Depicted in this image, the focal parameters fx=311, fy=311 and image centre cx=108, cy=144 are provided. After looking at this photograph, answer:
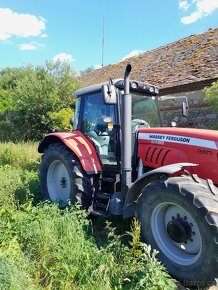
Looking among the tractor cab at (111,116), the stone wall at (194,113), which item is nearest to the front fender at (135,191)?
the tractor cab at (111,116)

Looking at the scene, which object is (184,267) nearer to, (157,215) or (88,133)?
(157,215)

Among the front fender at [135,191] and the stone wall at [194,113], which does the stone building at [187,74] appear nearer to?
the stone wall at [194,113]

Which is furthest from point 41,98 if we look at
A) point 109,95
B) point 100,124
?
point 109,95

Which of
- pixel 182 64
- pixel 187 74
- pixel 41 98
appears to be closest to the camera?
pixel 187 74

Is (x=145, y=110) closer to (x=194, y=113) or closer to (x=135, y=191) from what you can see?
(x=135, y=191)

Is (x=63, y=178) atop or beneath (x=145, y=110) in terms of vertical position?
beneath

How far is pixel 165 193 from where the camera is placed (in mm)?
3279

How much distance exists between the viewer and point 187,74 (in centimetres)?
1042

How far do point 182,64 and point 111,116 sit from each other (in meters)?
7.79

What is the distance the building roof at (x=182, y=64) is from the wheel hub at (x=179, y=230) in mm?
6723

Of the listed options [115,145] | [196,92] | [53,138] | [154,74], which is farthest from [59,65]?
[115,145]

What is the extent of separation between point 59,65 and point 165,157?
13.4 meters

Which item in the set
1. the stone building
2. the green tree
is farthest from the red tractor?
the green tree

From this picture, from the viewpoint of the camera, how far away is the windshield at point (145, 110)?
463cm
